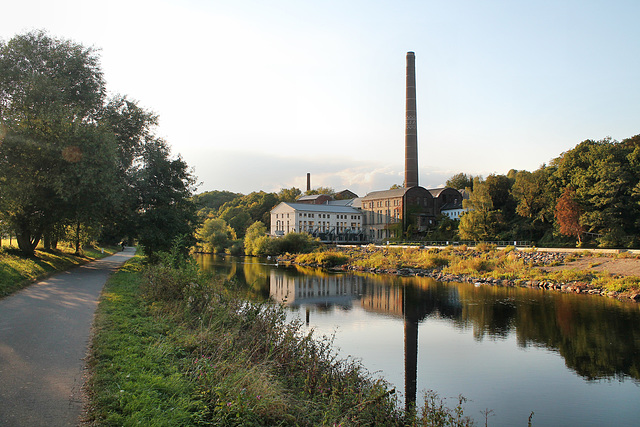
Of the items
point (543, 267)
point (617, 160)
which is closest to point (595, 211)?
point (617, 160)

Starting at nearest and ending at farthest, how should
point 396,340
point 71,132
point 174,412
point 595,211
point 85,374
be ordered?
1. point 174,412
2. point 85,374
3. point 396,340
4. point 71,132
5. point 595,211

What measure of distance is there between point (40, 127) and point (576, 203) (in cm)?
4341

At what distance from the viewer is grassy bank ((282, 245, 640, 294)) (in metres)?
28.9

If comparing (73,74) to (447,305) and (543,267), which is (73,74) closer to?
(447,305)

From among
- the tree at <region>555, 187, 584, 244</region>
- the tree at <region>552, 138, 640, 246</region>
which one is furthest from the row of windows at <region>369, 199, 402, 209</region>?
the tree at <region>552, 138, 640, 246</region>

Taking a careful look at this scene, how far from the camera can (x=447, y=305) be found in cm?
2456

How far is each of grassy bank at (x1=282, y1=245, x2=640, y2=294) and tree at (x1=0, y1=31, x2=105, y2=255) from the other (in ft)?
96.2

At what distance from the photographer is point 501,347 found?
16047 millimetres

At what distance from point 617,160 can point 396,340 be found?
3650cm

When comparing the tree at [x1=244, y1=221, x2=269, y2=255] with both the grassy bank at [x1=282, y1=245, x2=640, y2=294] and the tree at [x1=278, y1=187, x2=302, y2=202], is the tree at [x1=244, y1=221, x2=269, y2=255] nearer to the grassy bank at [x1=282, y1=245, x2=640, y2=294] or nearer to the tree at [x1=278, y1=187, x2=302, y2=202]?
the grassy bank at [x1=282, y1=245, x2=640, y2=294]

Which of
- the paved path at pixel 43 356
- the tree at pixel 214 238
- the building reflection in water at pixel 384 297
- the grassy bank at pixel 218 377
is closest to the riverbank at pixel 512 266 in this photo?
the building reflection in water at pixel 384 297

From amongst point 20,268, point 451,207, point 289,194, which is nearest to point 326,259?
point 451,207

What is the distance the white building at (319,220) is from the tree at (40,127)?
6044 centimetres

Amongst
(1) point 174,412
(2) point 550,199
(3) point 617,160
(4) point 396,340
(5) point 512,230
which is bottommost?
(4) point 396,340
